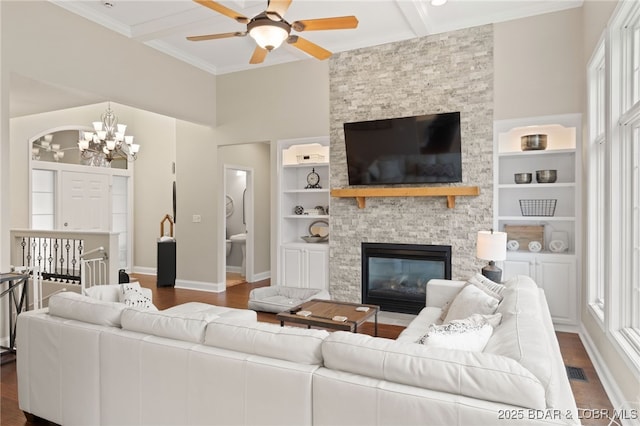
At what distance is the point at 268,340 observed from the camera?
1898mm

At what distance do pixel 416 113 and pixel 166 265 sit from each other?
16.3 feet

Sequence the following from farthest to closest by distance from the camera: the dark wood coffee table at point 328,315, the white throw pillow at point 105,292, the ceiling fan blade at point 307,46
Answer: the dark wood coffee table at point 328,315
the white throw pillow at point 105,292
the ceiling fan blade at point 307,46

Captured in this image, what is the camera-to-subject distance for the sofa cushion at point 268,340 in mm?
1824

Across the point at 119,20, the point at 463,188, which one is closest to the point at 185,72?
the point at 119,20

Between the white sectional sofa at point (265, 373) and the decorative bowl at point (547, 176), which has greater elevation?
the decorative bowl at point (547, 176)

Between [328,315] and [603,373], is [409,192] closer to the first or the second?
[328,315]

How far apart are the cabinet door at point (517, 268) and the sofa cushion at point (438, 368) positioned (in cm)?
340

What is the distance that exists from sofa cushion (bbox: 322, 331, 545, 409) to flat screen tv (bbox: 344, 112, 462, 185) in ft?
11.8

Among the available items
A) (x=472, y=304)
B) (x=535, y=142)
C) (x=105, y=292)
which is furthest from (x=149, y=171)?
(x=472, y=304)

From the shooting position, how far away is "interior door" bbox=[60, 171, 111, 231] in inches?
289

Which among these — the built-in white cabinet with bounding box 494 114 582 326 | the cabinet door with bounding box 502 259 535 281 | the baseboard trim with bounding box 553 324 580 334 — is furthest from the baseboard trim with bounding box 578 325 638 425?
the cabinet door with bounding box 502 259 535 281

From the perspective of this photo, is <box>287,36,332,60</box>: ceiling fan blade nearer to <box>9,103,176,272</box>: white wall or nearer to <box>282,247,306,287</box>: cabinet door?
<box>282,247,306,287</box>: cabinet door

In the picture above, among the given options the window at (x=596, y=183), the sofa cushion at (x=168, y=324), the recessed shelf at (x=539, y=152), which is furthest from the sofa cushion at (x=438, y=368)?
the recessed shelf at (x=539, y=152)

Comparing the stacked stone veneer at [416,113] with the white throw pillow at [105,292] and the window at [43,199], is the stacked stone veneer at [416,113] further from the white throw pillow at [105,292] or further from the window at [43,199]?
the window at [43,199]
